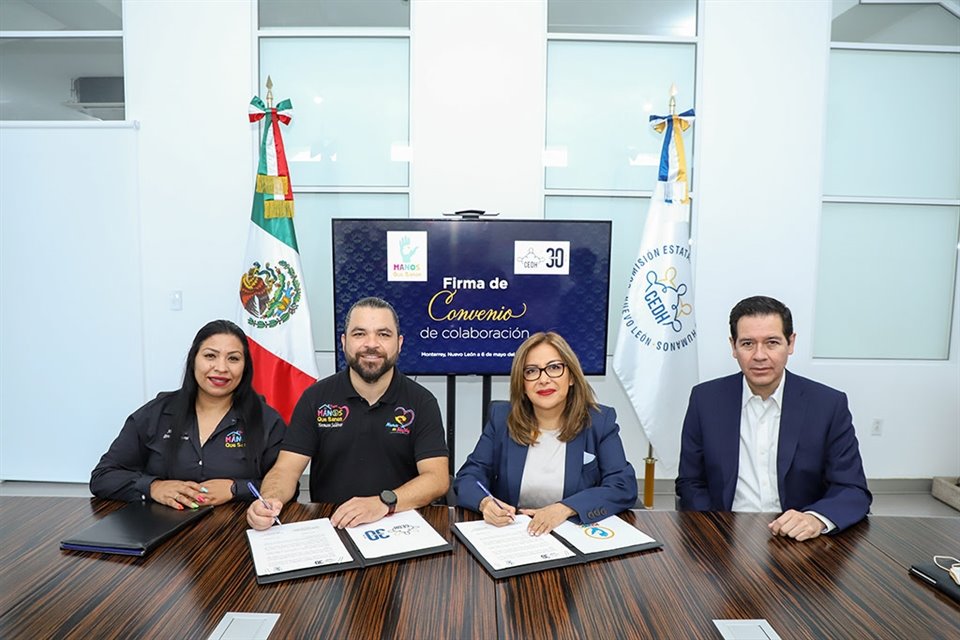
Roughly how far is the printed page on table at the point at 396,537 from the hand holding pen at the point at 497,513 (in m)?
0.14

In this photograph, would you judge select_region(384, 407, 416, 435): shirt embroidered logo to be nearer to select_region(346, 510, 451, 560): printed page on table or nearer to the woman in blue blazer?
the woman in blue blazer

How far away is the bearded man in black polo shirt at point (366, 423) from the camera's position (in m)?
2.02

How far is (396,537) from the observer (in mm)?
1446

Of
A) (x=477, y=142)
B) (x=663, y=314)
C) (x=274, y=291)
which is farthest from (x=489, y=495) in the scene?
(x=477, y=142)

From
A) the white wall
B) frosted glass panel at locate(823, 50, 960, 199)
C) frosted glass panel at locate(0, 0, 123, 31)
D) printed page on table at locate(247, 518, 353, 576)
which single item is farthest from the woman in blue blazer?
frosted glass panel at locate(0, 0, 123, 31)

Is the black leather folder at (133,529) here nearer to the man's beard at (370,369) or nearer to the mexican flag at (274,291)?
the man's beard at (370,369)

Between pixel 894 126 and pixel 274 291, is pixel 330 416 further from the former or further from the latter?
pixel 894 126

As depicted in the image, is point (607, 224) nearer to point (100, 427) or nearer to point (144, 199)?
point (144, 199)

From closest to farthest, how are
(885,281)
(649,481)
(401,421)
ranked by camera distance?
(401,421), (649,481), (885,281)

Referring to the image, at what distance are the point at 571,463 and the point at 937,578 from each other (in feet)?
2.91

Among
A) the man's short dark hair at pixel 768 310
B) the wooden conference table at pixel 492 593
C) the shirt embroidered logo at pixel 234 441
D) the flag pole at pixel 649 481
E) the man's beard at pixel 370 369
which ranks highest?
the man's short dark hair at pixel 768 310

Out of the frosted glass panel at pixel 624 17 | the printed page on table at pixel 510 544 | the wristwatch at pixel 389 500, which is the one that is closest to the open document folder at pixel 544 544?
the printed page on table at pixel 510 544

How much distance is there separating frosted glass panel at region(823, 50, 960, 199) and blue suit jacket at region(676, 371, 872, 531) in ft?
8.20

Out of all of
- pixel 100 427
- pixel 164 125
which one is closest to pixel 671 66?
pixel 164 125
